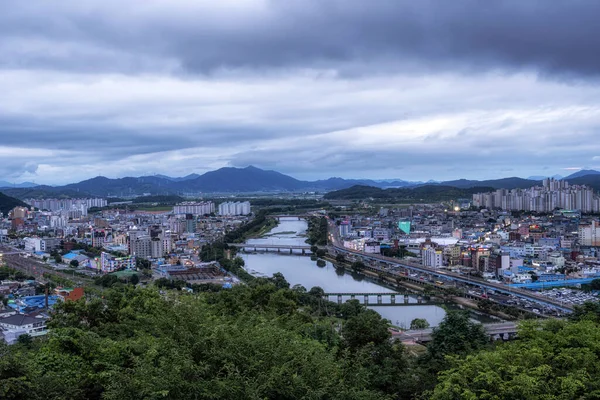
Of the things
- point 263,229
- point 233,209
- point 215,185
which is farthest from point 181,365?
point 215,185

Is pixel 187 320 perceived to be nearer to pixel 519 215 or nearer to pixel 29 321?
pixel 29 321

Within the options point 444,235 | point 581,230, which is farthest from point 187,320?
point 444,235

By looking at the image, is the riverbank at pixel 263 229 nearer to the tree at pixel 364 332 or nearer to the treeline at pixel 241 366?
the tree at pixel 364 332

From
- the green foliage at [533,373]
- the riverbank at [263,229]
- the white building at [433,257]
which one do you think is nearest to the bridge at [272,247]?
the riverbank at [263,229]

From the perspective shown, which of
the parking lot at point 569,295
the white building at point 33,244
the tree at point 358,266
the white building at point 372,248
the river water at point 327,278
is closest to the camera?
the parking lot at point 569,295

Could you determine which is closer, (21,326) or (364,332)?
(364,332)

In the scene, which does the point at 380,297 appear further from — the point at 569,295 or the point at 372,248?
the point at 372,248
